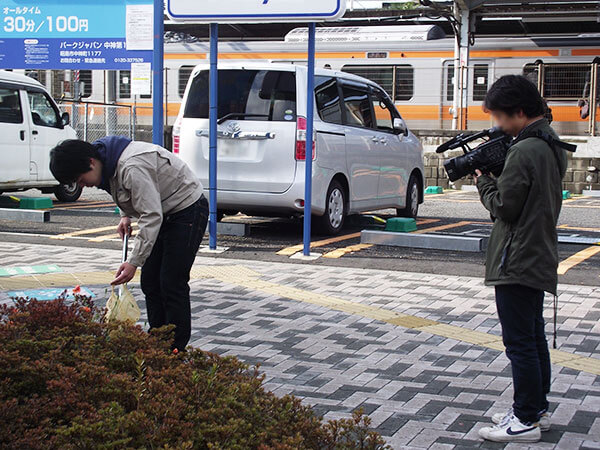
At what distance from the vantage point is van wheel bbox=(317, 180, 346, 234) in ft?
35.0

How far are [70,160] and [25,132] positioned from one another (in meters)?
11.0

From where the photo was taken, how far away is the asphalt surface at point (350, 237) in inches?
364

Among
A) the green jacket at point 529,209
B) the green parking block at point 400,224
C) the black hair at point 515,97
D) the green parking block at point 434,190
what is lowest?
the green parking block at point 400,224

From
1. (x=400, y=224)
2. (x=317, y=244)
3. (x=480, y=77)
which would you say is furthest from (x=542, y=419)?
(x=480, y=77)

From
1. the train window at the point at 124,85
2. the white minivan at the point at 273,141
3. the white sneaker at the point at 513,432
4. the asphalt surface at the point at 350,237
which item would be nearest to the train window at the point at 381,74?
the train window at the point at 124,85

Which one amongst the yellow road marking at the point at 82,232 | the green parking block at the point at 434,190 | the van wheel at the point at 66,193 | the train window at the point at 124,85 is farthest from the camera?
the train window at the point at 124,85

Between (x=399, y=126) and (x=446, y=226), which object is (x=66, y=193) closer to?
(x=399, y=126)

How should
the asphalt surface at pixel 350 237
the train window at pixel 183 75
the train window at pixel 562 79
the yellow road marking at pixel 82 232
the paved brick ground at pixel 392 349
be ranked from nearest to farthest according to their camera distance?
1. the paved brick ground at pixel 392 349
2. the asphalt surface at pixel 350 237
3. the yellow road marking at pixel 82 232
4. the train window at pixel 562 79
5. the train window at pixel 183 75

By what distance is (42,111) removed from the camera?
49.3 ft

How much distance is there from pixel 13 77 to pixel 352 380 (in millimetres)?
11352

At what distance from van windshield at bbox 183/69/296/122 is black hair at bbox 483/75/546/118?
20.2 feet

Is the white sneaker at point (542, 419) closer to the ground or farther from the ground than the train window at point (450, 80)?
closer to the ground

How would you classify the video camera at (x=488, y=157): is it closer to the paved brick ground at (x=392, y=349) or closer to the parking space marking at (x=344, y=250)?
the paved brick ground at (x=392, y=349)

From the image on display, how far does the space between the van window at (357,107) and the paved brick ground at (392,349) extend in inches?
122
